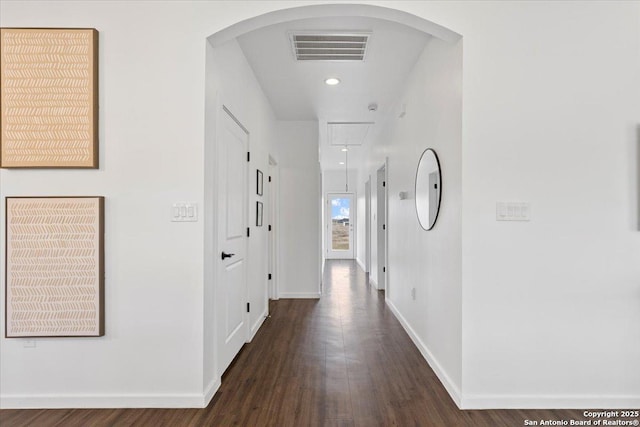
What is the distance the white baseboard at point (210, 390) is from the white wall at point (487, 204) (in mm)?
50

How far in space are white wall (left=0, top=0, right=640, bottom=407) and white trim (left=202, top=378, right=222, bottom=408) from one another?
49 millimetres

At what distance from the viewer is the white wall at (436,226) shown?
7.89 ft

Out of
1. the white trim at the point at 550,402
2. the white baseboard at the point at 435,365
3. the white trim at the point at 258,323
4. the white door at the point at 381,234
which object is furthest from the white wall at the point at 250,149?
the white door at the point at 381,234

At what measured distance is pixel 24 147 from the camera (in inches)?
89.0

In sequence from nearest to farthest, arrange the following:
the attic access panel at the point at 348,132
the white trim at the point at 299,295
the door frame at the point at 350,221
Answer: the white trim at the point at 299,295, the attic access panel at the point at 348,132, the door frame at the point at 350,221

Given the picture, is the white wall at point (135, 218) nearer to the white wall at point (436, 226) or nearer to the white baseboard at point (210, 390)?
the white baseboard at point (210, 390)

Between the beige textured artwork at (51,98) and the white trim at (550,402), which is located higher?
the beige textured artwork at (51,98)

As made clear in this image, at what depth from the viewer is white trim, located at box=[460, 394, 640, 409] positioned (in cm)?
226

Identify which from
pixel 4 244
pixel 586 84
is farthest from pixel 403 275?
pixel 4 244

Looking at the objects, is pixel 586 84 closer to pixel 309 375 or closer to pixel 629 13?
pixel 629 13

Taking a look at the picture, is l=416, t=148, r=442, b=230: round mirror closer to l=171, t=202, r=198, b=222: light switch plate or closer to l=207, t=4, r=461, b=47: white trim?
l=207, t=4, r=461, b=47: white trim

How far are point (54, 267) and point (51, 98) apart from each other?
105cm

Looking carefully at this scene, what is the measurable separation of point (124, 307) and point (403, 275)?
9.08 feet

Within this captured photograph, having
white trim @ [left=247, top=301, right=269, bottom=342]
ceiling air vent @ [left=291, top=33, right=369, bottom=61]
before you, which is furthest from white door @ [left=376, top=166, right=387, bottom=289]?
ceiling air vent @ [left=291, top=33, right=369, bottom=61]
